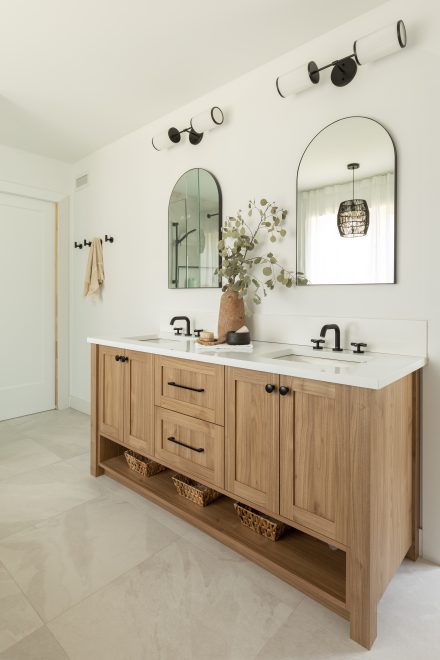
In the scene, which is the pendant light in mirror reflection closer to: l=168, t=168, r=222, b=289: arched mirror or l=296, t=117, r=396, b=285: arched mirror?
l=296, t=117, r=396, b=285: arched mirror

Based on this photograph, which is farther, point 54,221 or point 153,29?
point 54,221

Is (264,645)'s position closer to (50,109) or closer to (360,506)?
(360,506)

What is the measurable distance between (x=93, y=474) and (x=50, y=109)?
2.60 meters

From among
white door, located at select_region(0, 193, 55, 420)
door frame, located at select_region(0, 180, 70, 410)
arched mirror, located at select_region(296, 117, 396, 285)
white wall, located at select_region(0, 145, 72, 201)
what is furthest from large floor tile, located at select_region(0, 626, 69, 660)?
white wall, located at select_region(0, 145, 72, 201)

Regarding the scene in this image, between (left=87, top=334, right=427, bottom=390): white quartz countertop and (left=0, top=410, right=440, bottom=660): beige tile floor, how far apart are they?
2.86 ft

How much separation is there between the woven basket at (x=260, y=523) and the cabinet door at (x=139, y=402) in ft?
1.96

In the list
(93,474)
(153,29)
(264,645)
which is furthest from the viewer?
(93,474)

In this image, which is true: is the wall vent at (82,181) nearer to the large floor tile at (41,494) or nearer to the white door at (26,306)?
the white door at (26,306)

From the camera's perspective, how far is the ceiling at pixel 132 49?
1.90m

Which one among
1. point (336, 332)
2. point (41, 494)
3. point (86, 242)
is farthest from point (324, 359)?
point (86, 242)

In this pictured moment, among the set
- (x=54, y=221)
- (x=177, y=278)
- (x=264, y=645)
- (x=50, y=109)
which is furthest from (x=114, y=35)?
(x=264, y=645)

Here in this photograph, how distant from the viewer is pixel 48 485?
2428 millimetres

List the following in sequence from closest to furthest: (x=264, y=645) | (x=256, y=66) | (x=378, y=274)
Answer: (x=264, y=645)
(x=378, y=274)
(x=256, y=66)

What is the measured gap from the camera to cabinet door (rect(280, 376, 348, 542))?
4.62 feet
